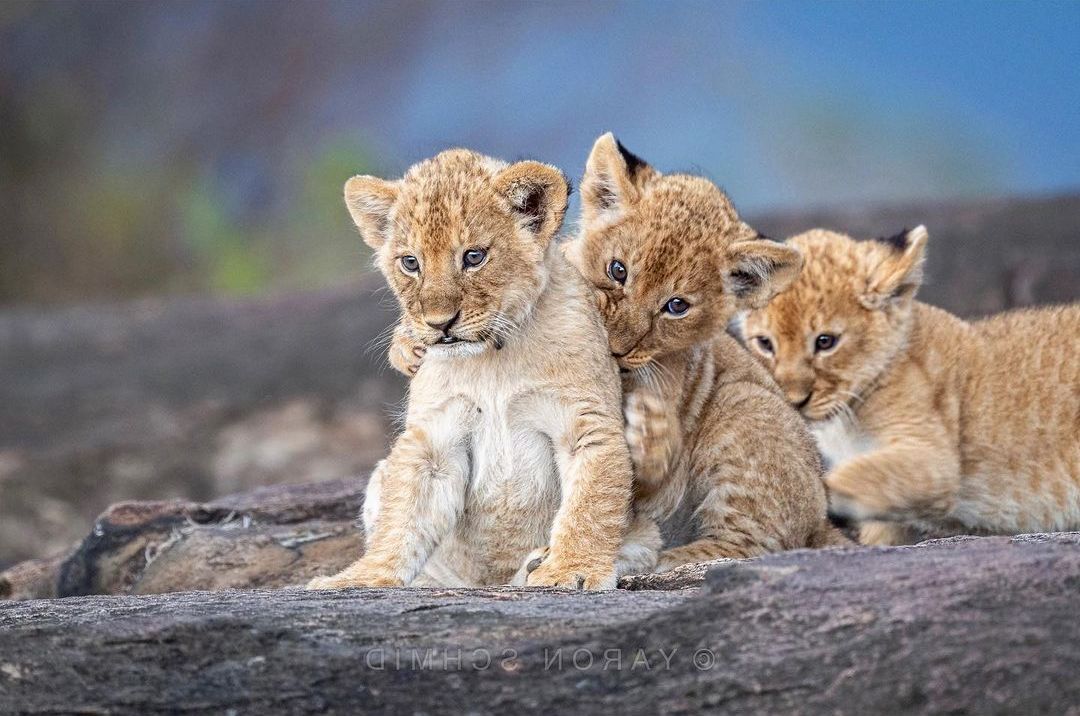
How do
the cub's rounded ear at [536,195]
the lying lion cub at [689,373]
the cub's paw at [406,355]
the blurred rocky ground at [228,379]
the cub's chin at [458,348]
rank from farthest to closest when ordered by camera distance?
the blurred rocky ground at [228,379] → the cub's paw at [406,355] → the lying lion cub at [689,373] → the cub's rounded ear at [536,195] → the cub's chin at [458,348]

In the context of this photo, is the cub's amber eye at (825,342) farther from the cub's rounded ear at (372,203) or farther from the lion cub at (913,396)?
the cub's rounded ear at (372,203)

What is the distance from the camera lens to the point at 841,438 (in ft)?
25.3

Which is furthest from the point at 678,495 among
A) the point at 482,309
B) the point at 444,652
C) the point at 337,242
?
the point at 337,242

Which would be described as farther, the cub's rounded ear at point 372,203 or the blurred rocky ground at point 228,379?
the blurred rocky ground at point 228,379

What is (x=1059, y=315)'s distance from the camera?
8.06m

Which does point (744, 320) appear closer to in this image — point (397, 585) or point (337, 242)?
point (397, 585)

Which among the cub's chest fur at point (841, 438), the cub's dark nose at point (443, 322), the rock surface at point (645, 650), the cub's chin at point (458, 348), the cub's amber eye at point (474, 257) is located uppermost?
the cub's amber eye at point (474, 257)

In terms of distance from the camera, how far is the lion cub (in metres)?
7.39

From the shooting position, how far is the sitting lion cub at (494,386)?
5.43 m

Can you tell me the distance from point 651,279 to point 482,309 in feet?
2.86

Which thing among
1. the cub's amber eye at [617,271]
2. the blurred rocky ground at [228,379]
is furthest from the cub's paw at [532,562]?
the blurred rocky ground at [228,379]

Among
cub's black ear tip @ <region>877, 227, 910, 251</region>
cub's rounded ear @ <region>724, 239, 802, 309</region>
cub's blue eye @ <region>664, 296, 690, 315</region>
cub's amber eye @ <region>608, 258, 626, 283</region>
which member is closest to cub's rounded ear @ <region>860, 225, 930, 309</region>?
cub's black ear tip @ <region>877, 227, 910, 251</region>

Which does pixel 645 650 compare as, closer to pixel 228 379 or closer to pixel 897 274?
pixel 897 274

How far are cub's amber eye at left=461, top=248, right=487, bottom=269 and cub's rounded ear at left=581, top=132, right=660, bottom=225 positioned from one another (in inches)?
40.3
